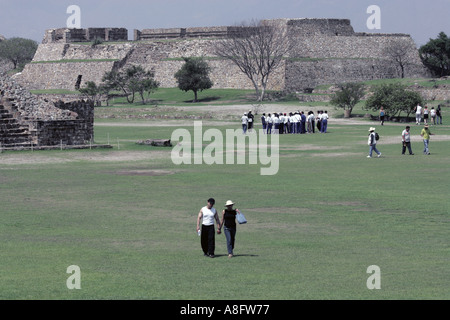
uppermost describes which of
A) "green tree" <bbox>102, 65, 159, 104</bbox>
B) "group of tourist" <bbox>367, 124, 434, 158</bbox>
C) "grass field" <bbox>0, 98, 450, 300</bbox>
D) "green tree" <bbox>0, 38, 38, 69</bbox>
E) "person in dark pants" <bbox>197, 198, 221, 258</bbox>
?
"green tree" <bbox>0, 38, 38, 69</bbox>

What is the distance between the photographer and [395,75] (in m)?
102

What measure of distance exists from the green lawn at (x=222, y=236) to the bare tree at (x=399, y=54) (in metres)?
69.4

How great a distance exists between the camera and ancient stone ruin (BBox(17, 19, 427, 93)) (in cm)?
9625

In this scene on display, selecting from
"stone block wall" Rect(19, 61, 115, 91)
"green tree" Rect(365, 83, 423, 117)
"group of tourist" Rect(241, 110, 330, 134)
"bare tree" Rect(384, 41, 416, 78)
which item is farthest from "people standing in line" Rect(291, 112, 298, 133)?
"stone block wall" Rect(19, 61, 115, 91)

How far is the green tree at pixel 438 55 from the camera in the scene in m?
99.6

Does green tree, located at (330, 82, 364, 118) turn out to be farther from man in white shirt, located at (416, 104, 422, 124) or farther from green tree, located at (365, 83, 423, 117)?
man in white shirt, located at (416, 104, 422, 124)

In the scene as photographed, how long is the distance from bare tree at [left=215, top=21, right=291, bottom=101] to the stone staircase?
47.2m

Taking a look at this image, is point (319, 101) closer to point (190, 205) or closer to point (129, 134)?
point (129, 134)

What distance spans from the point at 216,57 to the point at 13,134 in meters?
63.2

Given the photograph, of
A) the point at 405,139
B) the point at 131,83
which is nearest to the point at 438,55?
the point at 131,83

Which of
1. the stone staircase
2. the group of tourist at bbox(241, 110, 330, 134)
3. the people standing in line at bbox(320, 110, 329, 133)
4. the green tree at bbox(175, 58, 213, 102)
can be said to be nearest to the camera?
the stone staircase

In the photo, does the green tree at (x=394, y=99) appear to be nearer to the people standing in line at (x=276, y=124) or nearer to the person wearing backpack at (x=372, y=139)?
the people standing in line at (x=276, y=124)

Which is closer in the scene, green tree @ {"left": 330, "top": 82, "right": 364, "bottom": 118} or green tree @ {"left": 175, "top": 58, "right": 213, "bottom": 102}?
green tree @ {"left": 330, "top": 82, "right": 364, "bottom": 118}
